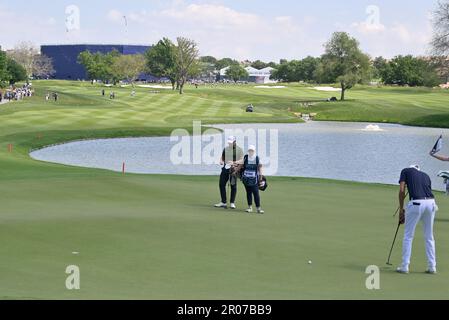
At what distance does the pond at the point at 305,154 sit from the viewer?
2164 inches

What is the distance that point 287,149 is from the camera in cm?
7269

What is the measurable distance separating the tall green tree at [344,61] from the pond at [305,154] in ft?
208

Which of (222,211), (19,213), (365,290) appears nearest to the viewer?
(365,290)

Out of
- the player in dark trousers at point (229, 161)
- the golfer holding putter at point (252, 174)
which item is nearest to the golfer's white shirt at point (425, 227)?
the golfer holding putter at point (252, 174)

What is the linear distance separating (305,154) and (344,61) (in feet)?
321

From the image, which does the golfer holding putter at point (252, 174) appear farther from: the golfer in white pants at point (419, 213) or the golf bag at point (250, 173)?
the golfer in white pants at point (419, 213)

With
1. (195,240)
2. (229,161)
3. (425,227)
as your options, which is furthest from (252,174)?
(425,227)

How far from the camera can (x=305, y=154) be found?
69.0 m

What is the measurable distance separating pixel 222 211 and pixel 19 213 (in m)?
5.93

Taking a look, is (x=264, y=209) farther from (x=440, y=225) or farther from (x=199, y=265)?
(x=199, y=265)

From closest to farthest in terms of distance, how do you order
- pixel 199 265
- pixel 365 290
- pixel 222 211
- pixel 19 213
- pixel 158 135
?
1. pixel 365 290
2. pixel 199 265
3. pixel 19 213
4. pixel 222 211
5. pixel 158 135

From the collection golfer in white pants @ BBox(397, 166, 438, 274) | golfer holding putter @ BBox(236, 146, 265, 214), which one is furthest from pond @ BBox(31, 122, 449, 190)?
golfer in white pants @ BBox(397, 166, 438, 274)

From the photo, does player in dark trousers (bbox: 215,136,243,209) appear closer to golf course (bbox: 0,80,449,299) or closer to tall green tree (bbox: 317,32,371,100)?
golf course (bbox: 0,80,449,299)

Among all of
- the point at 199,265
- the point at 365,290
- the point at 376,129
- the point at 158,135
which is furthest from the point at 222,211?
the point at 376,129
